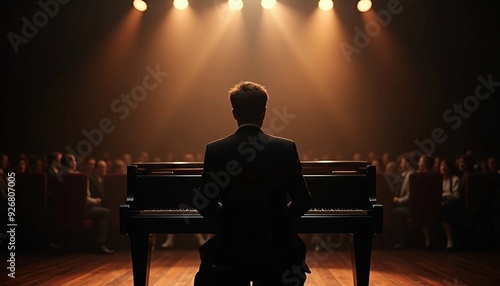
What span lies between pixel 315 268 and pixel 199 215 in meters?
2.39

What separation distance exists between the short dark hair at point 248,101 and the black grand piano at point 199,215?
985 millimetres

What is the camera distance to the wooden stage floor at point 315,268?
4.12m

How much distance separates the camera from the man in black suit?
1.95 meters


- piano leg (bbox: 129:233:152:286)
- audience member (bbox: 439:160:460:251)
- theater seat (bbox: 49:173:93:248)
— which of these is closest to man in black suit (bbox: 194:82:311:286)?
piano leg (bbox: 129:233:152:286)

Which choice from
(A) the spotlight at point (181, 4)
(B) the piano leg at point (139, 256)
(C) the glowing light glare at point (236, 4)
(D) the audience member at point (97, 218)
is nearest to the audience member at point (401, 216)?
(D) the audience member at point (97, 218)

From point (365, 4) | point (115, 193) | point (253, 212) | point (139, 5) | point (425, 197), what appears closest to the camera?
point (253, 212)

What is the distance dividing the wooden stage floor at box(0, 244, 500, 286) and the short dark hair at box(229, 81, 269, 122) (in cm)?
237

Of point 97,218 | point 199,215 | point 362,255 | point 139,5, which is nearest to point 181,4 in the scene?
point 139,5

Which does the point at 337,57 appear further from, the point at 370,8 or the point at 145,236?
the point at 145,236

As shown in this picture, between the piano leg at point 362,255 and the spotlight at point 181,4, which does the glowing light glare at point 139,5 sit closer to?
the spotlight at point 181,4

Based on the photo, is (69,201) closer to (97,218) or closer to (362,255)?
(97,218)

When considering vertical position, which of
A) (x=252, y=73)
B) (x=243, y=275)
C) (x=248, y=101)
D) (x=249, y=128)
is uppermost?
(x=252, y=73)

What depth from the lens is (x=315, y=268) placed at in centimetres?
487

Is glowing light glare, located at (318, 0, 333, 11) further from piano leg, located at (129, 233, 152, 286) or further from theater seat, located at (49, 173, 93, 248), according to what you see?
piano leg, located at (129, 233, 152, 286)
